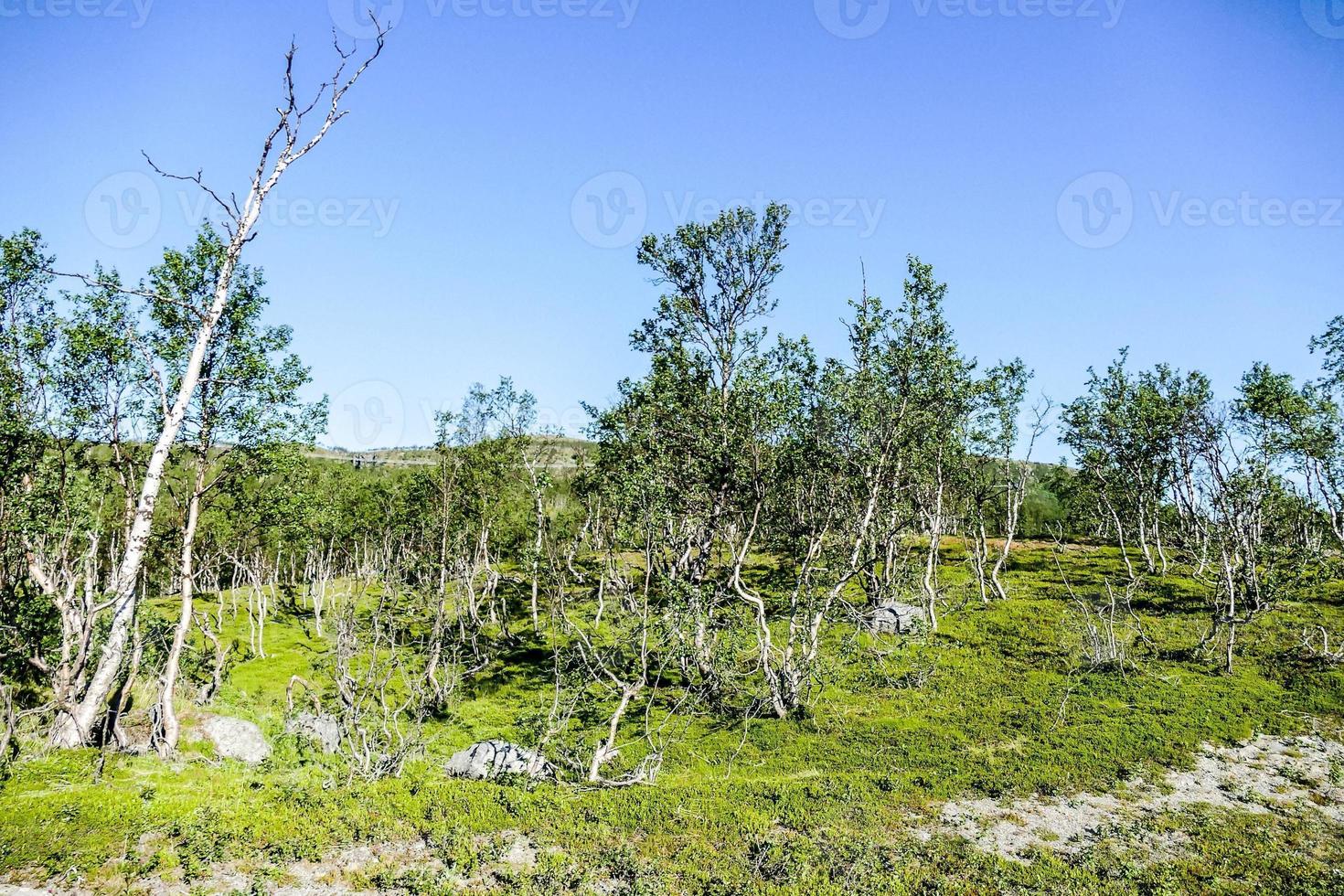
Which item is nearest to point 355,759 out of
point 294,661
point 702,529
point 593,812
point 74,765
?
point 74,765

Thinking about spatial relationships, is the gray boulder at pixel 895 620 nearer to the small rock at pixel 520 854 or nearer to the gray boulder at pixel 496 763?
the gray boulder at pixel 496 763

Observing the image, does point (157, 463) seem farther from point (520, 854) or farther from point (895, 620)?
point (895, 620)

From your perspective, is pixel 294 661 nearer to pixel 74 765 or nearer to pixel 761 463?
pixel 74 765

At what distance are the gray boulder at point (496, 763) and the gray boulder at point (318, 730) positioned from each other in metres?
6.37

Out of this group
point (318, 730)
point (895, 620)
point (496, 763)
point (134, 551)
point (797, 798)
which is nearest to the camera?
point (134, 551)

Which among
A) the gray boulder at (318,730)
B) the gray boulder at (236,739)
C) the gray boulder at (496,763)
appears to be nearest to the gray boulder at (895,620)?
the gray boulder at (496,763)

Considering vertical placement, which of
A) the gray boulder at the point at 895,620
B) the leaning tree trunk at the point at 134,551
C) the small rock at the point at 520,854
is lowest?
the small rock at the point at 520,854

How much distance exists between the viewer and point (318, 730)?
24.5 m

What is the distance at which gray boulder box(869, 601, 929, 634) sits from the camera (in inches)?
1500

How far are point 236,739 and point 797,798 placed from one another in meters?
18.0

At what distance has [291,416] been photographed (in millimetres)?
23750

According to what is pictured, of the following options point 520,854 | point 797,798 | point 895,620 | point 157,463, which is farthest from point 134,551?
point 895,620

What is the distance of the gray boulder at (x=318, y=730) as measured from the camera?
23656 millimetres

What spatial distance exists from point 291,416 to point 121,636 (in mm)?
8990
